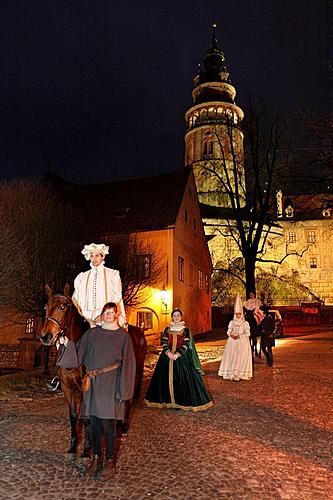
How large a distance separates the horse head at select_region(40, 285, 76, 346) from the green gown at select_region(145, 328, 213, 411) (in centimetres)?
345

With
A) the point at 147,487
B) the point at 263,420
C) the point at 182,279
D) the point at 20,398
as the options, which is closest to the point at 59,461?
the point at 147,487

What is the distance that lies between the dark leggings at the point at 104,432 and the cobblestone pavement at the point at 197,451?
34 cm

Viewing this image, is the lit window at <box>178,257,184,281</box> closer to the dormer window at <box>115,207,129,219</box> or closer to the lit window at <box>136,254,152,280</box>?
the lit window at <box>136,254,152,280</box>

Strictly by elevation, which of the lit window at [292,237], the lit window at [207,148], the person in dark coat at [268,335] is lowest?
the person in dark coat at [268,335]

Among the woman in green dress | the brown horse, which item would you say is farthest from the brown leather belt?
the woman in green dress

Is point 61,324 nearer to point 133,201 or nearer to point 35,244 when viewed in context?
point 35,244

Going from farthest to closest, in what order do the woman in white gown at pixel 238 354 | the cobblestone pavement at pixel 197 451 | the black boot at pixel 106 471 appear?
the woman in white gown at pixel 238 354, the black boot at pixel 106 471, the cobblestone pavement at pixel 197 451

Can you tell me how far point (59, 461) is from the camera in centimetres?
580

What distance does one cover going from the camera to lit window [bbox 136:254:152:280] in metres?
25.3

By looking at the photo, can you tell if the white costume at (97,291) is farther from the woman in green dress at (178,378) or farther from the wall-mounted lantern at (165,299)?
the wall-mounted lantern at (165,299)

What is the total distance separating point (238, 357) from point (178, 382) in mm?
4013

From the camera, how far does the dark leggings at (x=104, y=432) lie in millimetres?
5309

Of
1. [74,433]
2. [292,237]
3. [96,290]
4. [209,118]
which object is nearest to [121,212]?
[96,290]

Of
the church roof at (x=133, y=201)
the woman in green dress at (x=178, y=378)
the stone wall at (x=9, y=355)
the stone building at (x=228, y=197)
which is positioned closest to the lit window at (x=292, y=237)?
the stone building at (x=228, y=197)
